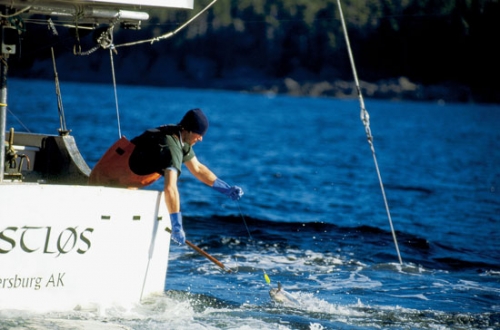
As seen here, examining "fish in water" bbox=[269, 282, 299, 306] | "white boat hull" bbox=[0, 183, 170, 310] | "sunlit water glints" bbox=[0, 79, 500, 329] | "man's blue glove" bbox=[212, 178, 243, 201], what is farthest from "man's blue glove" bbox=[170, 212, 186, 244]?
"fish in water" bbox=[269, 282, 299, 306]

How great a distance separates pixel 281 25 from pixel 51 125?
229 feet

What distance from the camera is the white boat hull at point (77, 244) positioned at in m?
8.30

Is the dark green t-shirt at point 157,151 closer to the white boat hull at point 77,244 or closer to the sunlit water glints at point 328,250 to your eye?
the white boat hull at point 77,244

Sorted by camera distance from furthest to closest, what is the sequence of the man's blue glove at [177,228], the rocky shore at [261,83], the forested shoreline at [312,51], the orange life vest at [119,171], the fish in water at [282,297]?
the rocky shore at [261,83], the forested shoreline at [312,51], the fish in water at [282,297], the orange life vest at [119,171], the man's blue glove at [177,228]

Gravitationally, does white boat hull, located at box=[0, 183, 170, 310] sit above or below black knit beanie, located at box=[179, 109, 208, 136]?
below

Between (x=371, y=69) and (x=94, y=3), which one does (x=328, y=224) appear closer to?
(x=94, y=3)

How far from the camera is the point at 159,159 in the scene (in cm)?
923

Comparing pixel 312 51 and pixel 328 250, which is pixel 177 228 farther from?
pixel 312 51

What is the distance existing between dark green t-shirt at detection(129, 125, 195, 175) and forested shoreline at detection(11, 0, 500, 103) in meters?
1.78

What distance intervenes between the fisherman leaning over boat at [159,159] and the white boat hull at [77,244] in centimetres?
21

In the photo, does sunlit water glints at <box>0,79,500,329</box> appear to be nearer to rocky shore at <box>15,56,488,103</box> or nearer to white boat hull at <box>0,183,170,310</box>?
white boat hull at <box>0,183,170,310</box>

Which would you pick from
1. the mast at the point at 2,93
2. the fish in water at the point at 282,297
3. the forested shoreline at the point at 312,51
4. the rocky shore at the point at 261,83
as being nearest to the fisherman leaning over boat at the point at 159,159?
the mast at the point at 2,93

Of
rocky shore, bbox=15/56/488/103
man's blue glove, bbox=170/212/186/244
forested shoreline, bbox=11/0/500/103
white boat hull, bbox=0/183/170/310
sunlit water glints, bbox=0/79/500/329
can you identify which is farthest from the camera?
rocky shore, bbox=15/56/488/103

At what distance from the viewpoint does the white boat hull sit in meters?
8.30
